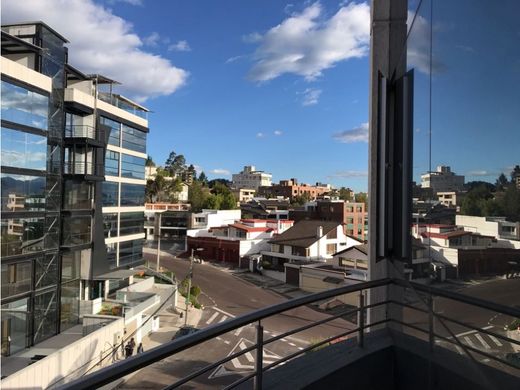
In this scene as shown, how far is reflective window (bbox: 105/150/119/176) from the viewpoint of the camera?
14.8 m

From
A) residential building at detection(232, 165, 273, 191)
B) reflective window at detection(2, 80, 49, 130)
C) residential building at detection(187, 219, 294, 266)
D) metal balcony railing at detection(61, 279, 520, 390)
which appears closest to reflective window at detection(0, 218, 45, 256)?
reflective window at detection(2, 80, 49, 130)

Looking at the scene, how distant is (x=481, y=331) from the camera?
1.16 metres

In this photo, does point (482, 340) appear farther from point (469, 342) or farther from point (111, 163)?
point (111, 163)

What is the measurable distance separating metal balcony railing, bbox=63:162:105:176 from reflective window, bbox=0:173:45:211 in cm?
182

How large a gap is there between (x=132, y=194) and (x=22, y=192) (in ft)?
21.4

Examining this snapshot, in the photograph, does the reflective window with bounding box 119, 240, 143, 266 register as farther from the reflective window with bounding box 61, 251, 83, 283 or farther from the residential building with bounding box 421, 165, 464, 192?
the residential building with bounding box 421, 165, 464, 192

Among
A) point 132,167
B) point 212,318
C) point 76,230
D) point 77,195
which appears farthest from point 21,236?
point 212,318

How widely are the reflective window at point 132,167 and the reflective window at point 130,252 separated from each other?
2.85m

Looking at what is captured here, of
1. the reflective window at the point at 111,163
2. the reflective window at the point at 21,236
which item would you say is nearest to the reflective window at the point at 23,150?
the reflective window at the point at 21,236

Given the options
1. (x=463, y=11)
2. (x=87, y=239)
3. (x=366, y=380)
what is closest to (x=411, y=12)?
(x=463, y=11)

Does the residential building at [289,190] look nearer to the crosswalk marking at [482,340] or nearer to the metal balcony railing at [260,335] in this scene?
the metal balcony railing at [260,335]

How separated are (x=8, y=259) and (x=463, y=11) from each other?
11335mm

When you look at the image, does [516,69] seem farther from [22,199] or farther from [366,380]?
[22,199]

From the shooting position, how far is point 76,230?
1304cm
